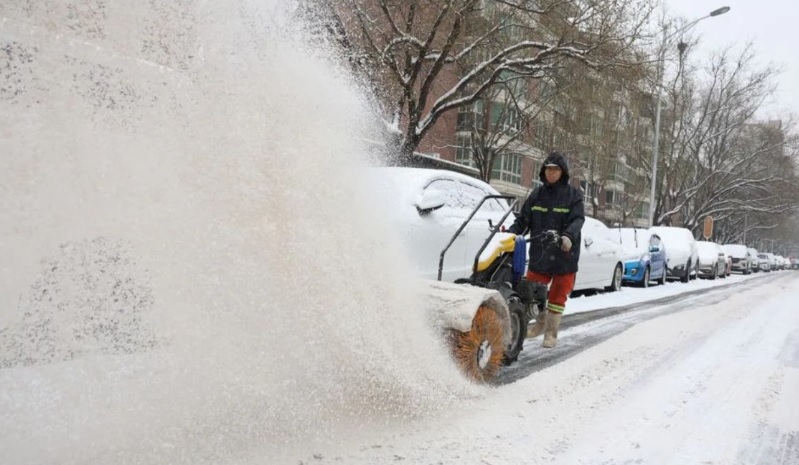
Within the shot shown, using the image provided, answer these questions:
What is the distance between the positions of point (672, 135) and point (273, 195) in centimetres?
3558

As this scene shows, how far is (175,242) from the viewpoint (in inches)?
95.3

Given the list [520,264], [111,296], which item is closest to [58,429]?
[111,296]

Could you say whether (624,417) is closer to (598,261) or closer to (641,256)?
(598,261)

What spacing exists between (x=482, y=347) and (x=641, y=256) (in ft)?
40.2

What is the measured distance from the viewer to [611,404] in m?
3.80

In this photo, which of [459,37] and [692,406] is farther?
[459,37]

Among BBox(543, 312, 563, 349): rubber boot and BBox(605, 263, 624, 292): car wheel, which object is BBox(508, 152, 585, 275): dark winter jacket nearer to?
BBox(543, 312, 563, 349): rubber boot

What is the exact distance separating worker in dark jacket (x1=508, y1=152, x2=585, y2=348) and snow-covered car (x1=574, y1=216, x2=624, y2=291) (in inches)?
214

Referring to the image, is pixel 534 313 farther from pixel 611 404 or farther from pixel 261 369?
pixel 261 369

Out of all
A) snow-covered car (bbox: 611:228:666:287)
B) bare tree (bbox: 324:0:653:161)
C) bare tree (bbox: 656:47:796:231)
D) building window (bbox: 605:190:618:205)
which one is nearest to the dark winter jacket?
bare tree (bbox: 324:0:653:161)

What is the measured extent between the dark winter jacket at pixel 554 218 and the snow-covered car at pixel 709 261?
19.3 m

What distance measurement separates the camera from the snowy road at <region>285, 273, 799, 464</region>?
2908 mm

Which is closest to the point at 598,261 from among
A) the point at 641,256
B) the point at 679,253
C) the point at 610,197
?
the point at 641,256

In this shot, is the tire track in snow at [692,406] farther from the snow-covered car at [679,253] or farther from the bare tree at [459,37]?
the snow-covered car at [679,253]
